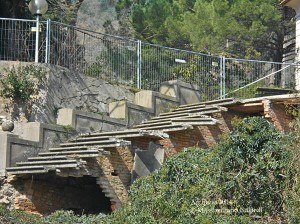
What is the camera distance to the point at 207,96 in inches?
911

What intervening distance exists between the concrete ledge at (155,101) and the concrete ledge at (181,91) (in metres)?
0.20

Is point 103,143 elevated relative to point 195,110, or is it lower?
lower

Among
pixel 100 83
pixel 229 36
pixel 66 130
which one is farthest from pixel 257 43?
pixel 66 130

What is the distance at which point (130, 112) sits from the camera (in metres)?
21.0

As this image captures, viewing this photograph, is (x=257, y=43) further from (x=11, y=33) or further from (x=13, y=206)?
(x=13, y=206)

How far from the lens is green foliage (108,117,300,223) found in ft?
45.3

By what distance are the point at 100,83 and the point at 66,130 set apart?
2.31m

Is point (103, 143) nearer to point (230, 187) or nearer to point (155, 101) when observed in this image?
point (155, 101)

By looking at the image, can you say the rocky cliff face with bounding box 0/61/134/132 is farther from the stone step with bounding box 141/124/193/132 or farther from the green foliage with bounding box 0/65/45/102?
the stone step with bounding box 141/124/193/132

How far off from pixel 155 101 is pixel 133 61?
169cm

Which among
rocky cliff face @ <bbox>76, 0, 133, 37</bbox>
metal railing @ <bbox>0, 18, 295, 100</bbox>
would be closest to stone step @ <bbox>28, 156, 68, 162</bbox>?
metal railing @ <bbox>0, 18, 295, 100</bbox>

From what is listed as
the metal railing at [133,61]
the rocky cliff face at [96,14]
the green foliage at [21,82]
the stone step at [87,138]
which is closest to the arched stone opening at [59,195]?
the stone step at [87,138]

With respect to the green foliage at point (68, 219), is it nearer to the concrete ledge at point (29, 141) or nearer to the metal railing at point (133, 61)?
the concrete ledge at point (29, 141)

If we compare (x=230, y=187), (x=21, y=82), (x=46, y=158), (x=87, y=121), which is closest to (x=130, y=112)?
(x=87, y=121)
